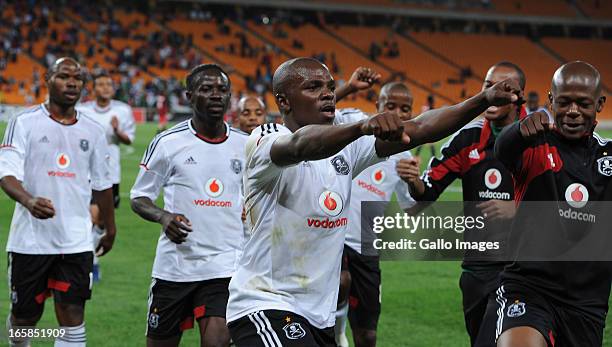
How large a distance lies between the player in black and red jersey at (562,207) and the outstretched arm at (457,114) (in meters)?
0.88

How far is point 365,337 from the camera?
778 cm

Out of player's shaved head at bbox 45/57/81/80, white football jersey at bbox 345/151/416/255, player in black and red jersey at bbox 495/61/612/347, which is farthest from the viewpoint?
white football jersey at bbox 345/151/416/255

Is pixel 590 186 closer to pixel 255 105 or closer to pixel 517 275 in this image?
pixel 517 275

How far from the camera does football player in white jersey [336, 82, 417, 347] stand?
786 cm

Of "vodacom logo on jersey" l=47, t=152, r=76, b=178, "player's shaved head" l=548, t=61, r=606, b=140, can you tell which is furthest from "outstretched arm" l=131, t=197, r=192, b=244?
"player's shaved head" l=548, t=61, r=606, b=140

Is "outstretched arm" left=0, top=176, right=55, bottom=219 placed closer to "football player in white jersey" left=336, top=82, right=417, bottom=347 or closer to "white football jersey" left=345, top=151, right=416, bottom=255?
"football player in white jersey" left=336, top=82, right=417, bottom=347

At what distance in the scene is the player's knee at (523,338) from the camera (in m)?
4.75

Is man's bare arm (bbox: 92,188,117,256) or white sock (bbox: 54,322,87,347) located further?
man's bare arm (bbox: 92,188,117,256)

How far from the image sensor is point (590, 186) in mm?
5016

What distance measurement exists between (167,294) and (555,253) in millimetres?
2877

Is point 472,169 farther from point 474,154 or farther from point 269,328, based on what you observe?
point 269,328

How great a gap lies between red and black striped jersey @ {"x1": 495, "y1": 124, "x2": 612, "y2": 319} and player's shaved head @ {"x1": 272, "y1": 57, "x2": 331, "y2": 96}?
1.17m

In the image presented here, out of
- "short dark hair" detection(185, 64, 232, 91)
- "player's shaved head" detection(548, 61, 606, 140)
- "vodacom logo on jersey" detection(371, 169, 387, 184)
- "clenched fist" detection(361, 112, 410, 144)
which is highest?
"short dark hair" detection(185, 64, 232, 91)

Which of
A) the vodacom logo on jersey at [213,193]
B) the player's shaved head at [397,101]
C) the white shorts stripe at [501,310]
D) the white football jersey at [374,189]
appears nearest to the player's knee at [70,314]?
the vodacom logo on jersey at [213,193]
